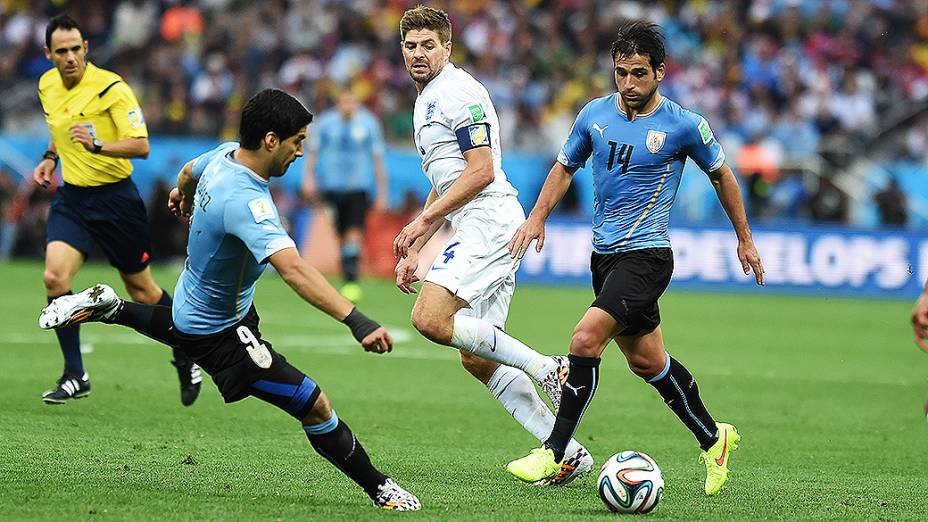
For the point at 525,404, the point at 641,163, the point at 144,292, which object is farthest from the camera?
the point at 144,292

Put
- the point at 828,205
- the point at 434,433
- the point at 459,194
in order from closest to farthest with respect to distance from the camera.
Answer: the point at 459,194 < the point at 434,433 < the point at 828,205

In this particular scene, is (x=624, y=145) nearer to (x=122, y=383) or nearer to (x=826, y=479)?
(x=826, y=479)

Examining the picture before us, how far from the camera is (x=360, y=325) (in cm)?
604

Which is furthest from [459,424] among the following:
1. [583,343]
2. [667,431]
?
[583,343]

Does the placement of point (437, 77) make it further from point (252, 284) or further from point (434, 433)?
point (434, 433)

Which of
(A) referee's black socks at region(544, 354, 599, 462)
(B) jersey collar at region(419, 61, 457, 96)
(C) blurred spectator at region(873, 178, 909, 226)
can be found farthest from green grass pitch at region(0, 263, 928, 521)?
(C) blurred spectator at region(873, 178, 909, 226)

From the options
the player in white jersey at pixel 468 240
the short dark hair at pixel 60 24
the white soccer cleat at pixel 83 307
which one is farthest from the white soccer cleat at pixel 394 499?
the short dark hair at pixel 60 24

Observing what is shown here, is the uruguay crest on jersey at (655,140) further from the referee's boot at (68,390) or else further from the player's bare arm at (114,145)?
the referee's boot at (68,390)

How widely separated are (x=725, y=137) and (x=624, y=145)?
58.8ft

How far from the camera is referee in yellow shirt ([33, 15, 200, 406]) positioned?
32.4ft

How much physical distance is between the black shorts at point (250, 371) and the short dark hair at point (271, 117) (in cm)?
97

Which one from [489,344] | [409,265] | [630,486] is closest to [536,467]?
[630,486]

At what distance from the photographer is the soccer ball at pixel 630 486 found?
22.4 feet

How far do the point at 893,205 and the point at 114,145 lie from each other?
15.8m
